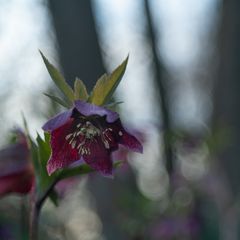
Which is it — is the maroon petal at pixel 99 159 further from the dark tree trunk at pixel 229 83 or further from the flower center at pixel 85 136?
the dark tree trunk at pixel 229 83

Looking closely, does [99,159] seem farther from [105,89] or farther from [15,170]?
[15,170]

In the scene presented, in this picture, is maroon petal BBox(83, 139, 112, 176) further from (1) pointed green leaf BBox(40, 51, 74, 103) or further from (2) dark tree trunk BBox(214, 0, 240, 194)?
(2) dark tree trunk BBox(214, 0, 240, 194)

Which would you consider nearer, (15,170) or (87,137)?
(87,137)

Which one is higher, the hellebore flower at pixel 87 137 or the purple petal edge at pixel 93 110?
the purple petal edge at pixel 93 110

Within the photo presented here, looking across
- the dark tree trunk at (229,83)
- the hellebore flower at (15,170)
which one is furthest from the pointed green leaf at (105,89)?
the dark tree trunk at (229,83)

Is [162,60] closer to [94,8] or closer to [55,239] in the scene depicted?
[94,8]

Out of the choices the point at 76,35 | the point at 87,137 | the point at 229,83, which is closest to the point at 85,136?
the point at 87,137
